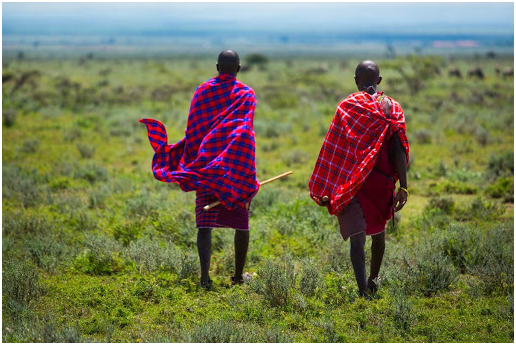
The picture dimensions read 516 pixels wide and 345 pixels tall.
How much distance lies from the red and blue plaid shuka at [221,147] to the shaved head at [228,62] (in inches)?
2.0

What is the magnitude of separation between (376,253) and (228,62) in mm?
2031

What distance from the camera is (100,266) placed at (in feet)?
18.5

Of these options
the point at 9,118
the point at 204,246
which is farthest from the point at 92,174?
the point at 9,118

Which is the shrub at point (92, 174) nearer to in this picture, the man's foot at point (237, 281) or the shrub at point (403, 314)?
the man's foot at point (237, 281)

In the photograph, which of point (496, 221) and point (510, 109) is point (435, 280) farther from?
point (510, 109)

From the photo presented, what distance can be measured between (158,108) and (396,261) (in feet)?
51.9

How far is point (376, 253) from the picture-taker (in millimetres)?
4754

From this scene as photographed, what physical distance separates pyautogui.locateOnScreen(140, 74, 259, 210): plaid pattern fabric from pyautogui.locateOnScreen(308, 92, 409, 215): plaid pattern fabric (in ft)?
2.45

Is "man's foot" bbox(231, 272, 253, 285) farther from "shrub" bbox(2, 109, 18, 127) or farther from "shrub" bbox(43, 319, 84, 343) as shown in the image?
"shrub" bbox(2, 109, 18, 127)

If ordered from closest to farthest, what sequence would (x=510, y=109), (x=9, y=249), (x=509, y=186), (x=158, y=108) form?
(x=9, y=249)
(x=509, y=186)
(x=510, y=109)
(x=158, y=108)

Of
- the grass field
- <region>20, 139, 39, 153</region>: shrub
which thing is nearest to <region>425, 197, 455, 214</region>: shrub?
the grass field

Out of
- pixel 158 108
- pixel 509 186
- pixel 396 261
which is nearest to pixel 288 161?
pixel 509 186

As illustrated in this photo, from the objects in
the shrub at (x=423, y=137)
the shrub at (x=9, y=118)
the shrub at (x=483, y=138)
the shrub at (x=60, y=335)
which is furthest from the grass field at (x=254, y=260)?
the shrub at (x=9, y=118)

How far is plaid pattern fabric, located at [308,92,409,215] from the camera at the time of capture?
439cm
